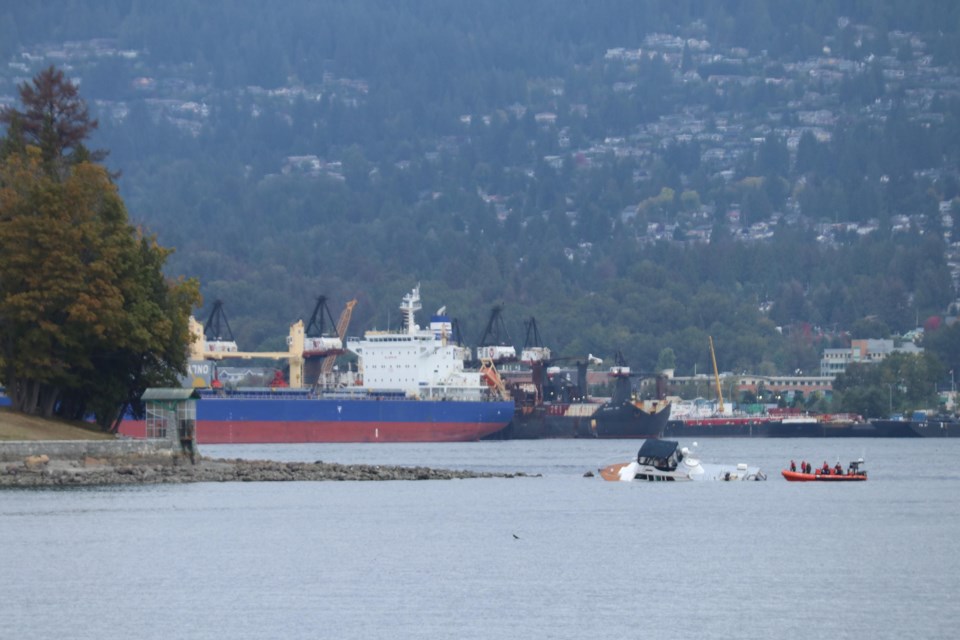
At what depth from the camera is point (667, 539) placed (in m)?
39.2

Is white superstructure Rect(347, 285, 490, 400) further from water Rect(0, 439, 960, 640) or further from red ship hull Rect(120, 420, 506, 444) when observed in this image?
water Rect(0, 439, 960, 640)

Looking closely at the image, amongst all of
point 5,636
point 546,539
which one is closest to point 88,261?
point 546,539

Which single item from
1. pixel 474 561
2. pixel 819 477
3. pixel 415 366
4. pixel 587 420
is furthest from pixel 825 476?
pixel 587 420

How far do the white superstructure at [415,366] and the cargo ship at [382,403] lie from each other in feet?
0.18

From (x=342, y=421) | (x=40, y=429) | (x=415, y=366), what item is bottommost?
(x=40, y=429)

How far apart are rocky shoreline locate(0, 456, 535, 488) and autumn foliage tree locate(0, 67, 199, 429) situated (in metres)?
3.84

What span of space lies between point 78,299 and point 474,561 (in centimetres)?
2377

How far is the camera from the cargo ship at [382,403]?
3782 inches

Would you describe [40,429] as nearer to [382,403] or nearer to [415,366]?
[382,403]

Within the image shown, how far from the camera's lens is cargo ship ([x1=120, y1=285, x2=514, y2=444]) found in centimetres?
9606

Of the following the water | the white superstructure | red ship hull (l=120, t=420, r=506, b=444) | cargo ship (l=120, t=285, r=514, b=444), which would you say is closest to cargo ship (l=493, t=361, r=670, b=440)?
cargo ship (l=120, t=285, r=514, b=444)

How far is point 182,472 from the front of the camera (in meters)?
53.7

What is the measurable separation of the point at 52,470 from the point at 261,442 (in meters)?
46.0

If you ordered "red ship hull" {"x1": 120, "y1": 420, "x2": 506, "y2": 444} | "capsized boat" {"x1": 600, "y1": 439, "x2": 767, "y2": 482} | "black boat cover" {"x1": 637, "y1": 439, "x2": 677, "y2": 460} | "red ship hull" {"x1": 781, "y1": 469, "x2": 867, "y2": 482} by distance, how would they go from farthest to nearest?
"red ship hull" {"x1": 120, "y1": 420, "x2": 506, "y2": 444} → "black boat cover" {"x1": 637, "y1": 439, "x2": 677, "y2": 460} → "capsized boat" {"x1": 600, "y1": 439, "x2": 767, "y2": 482} → "red ship hull" {"x1": 781, "y1": 469, "x2": 867, "y2": 482}
